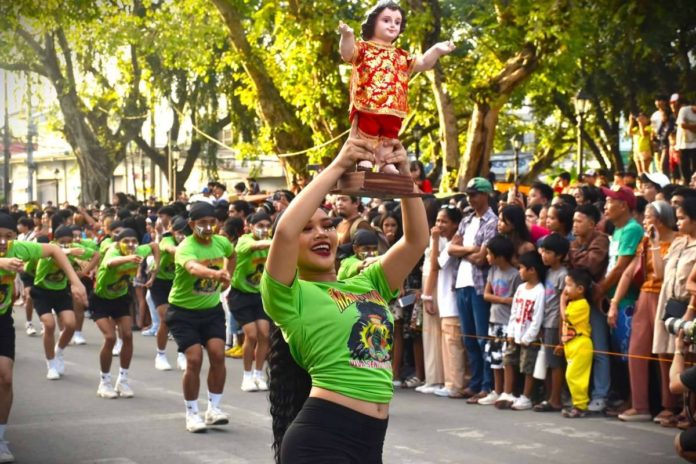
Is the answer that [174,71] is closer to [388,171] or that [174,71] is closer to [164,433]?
[164,433]

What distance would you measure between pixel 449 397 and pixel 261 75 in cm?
1085

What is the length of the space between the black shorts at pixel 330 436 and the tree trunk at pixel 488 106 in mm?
13906

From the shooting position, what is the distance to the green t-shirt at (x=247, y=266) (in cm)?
1318

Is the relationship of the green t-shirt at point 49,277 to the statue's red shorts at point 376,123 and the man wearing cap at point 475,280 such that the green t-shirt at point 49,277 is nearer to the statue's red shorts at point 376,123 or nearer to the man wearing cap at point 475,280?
the man wearing cap at point 475,280

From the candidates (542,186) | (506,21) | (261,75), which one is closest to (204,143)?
(261,75)

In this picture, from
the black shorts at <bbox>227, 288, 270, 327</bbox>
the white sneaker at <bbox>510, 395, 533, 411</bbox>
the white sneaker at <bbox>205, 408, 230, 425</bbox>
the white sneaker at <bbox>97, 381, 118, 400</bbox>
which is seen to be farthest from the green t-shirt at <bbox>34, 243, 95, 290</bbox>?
the white sneaker at <bbox>510, 395, 533, 411</bbox>

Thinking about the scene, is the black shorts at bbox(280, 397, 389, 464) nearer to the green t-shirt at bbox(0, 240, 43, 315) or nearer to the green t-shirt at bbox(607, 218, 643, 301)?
the green t-shirt at bbox(0, 240, 43, 315)

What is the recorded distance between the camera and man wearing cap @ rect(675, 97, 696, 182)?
16.5m

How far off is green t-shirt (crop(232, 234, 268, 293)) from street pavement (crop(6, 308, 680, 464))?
1185mm

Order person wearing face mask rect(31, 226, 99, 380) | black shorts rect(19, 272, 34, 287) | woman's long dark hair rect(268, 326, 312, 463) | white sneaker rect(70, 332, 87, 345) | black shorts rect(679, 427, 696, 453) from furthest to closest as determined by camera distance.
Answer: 1. white sneaker rect(70, 332, 87, 345)
2. black shorts rect(19, 272, 34, 287)
3. person wearing face mask rect(31, 226, 99, 380)
4. black shorts rect(679, 427, 696, 453)
5. woman's long dark hair rect(268, 326, 312, 463)

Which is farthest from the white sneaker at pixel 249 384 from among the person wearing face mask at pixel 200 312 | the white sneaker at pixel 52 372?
the white sneaker at pixel 52 372

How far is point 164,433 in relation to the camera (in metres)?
10.6

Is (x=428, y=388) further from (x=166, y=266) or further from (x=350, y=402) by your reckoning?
(x=350, y=402)

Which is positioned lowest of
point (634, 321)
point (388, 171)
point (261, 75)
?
point (634, 321)
